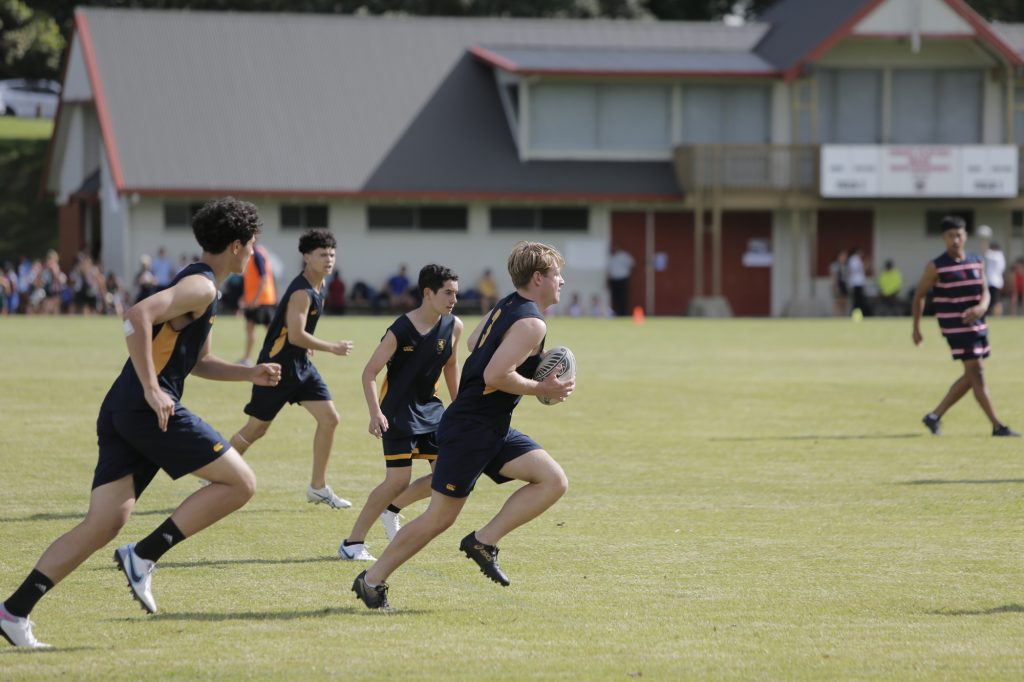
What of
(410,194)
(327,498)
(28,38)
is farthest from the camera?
(28,38)

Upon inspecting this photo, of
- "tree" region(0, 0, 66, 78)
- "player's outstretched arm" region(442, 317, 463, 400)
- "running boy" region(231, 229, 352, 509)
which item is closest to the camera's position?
"player's outstretched arm" region(442, 317, 463, 400)

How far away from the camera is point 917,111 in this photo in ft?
146

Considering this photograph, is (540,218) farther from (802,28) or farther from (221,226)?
(221,226)

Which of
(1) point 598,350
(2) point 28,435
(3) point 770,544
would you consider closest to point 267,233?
(1) point 598,350

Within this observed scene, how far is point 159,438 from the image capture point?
7285mm

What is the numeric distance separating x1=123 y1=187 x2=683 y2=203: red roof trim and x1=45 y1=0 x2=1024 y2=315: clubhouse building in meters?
0.05

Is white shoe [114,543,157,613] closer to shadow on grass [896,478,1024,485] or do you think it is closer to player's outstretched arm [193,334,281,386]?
player's outstretched arm [193,334,281,386]

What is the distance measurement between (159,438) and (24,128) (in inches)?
2426

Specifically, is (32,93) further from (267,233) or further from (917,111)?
(917,111)

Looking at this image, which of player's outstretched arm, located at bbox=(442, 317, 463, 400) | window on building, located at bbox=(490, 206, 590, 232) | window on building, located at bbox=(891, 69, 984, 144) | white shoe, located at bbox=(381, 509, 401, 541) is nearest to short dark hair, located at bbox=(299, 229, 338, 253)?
player's outstretched arm, located at bbox=(442, 317, 463, 400)

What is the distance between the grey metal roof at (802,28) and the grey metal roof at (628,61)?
0.56 meters

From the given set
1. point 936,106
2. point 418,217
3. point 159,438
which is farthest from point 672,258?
point 159,438

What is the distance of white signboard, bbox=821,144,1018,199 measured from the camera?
138ft

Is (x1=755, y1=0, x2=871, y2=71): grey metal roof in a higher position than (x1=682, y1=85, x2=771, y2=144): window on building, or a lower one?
higher
